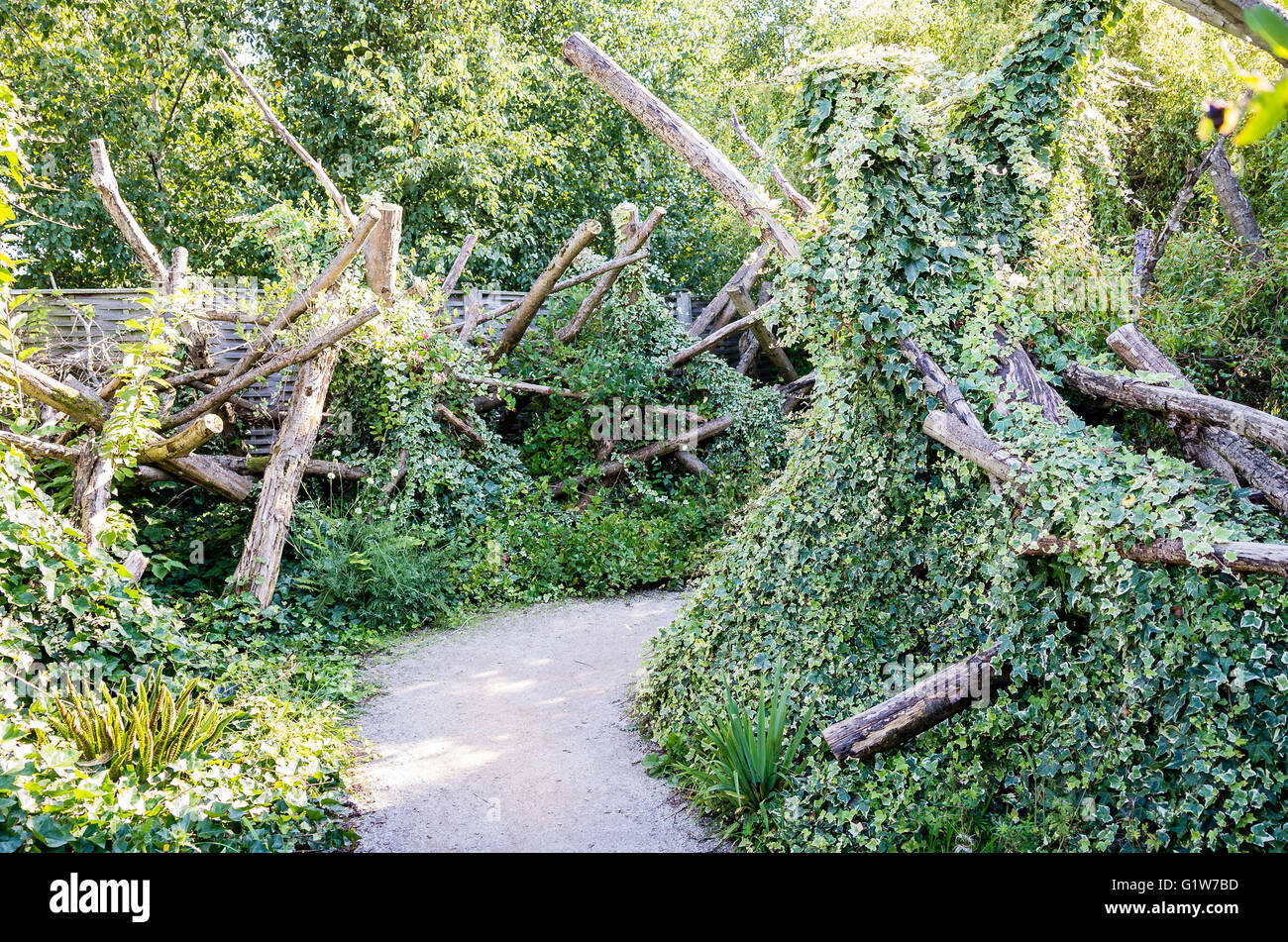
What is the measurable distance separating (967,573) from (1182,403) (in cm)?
114

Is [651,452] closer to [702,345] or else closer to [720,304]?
[702,345]

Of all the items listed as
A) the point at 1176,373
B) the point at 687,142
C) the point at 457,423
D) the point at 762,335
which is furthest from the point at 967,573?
the point at 762,335

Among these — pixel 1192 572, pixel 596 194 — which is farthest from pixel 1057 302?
pixel 596 194

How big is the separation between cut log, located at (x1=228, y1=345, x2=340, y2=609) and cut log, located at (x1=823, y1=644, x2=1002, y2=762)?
14.8 feet

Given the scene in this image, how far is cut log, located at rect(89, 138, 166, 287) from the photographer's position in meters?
5.83

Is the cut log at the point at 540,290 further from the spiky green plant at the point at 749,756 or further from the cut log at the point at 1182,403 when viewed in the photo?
the spiky green plant at the point at 749,756

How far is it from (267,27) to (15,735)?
1210 centimetres

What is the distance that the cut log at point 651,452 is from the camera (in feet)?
28.9

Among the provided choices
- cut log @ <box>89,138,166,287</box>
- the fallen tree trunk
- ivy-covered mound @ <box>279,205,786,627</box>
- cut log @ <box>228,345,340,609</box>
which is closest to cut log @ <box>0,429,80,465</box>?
the fallen tree trunk

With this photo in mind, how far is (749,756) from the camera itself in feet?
13.1

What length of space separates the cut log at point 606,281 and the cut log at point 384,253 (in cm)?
216

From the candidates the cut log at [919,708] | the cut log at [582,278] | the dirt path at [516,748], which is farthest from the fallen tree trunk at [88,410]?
the cut log at [919,708]

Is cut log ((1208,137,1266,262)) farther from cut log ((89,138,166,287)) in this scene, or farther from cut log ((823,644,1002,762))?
cut log ((89,138,166,287))

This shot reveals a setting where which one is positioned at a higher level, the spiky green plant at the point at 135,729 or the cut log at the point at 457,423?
the cut log at the point at 457,423
